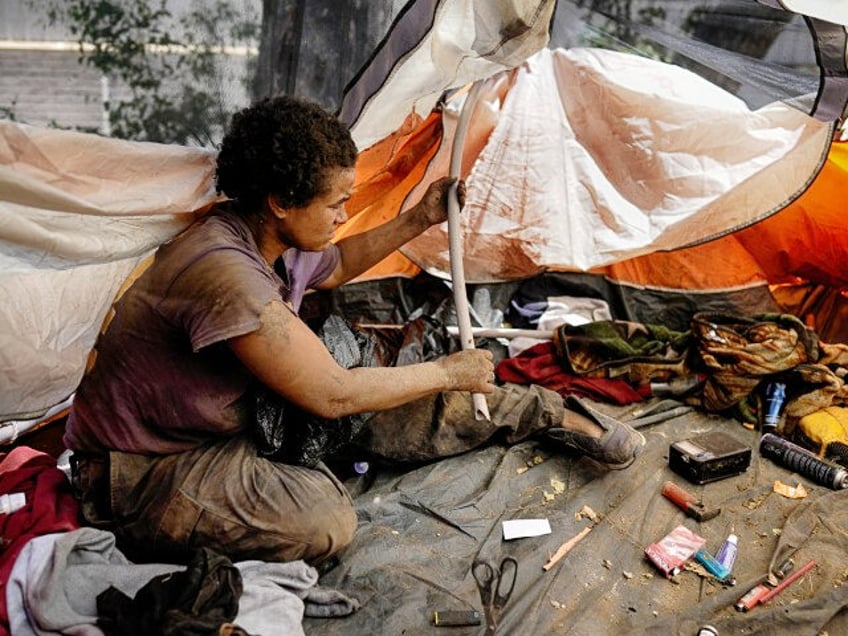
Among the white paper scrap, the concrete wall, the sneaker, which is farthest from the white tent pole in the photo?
the concrete wall

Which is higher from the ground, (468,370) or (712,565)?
(468,370)

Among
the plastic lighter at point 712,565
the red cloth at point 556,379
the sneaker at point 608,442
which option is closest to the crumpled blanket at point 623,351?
the red cloth at point 556,379

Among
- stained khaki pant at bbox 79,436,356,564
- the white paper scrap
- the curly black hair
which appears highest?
the curly black hair

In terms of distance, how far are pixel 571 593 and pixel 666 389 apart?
113cm

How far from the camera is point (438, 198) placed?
2434mm

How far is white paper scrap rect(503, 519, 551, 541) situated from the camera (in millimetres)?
2060

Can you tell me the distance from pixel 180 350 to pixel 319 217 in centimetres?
45

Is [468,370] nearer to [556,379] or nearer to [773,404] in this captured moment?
[556,379]

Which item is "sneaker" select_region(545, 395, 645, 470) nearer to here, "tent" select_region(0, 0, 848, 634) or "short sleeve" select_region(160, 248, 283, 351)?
"tent" select_region(0, 0, 848, 634)

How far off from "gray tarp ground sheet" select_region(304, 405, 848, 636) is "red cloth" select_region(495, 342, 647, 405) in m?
0.25

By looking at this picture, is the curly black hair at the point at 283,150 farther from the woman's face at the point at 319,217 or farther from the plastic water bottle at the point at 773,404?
the plastic water bottle at the point at 773,404

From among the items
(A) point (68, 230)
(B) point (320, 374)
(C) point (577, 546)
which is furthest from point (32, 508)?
(C) point (577, 546)

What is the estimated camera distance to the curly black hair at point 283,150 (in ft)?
5.52

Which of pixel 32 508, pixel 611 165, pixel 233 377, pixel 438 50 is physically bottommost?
pixel 32 508
